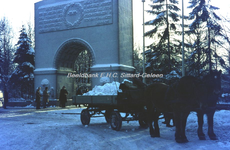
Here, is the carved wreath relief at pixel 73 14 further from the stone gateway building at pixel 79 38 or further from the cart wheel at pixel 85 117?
the cart wheel at pixel 85 117

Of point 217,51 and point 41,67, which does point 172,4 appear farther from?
point 41,67

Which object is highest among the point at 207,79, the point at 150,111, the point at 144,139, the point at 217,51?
the point at 217,51

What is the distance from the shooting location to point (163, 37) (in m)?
23.1

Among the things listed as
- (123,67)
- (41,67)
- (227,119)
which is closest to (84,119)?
(227,119)

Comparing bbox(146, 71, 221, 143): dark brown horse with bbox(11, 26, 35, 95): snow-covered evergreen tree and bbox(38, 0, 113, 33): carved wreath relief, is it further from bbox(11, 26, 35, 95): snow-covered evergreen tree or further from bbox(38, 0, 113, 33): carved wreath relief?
bbox(11, 26, 35, 95): snow-covered evergreen tree

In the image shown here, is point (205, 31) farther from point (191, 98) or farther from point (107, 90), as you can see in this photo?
point (191, 98)

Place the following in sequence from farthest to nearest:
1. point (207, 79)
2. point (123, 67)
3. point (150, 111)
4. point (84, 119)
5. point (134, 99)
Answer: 1. point (123, 67)
2. point (84, 119)
3. point (134, 99)
4. point (150, 111)
5. point (207, 79)

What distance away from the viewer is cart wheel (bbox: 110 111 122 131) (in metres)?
9.26

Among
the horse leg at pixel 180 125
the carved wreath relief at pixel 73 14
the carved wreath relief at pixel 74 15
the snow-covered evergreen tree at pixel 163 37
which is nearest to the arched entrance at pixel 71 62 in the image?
the carved wreath relief at pixel 73 14

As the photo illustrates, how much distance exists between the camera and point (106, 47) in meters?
22.5

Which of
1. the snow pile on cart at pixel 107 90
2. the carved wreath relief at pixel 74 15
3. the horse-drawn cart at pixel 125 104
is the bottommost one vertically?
the horse-drawn cart at pixel 125 104

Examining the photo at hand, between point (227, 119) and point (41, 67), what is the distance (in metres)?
19.9

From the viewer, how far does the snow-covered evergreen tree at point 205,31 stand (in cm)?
2297

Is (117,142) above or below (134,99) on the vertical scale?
below
